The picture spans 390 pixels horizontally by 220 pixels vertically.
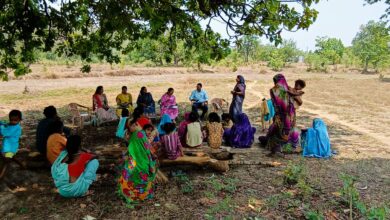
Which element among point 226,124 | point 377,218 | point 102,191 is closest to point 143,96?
point 226,124

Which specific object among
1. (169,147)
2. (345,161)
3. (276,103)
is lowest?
(345,161)

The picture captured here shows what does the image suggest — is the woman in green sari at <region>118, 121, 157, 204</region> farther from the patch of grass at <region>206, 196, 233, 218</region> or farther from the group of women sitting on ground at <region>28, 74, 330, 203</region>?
the patch of grass at <region>206, 196, 233, 218</region>

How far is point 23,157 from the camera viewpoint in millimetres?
7285

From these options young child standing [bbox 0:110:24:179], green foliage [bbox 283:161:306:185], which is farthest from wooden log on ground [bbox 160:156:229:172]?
young child standing [bbox 0:110:24:179]

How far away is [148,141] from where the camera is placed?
5781 millimetres

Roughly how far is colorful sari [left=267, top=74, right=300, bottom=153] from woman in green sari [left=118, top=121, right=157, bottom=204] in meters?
3.85

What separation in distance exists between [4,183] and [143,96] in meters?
6.67

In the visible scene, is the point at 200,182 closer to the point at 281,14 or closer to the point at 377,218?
the point at 377,218

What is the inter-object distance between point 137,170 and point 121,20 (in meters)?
3.31

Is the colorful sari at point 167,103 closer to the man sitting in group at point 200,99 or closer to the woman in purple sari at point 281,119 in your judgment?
the man sitting in group at point 200,99

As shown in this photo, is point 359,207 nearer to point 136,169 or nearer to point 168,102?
point 136,169

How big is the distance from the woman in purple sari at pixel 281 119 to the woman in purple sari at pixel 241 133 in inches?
28.4

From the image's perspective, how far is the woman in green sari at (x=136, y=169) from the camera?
562cm

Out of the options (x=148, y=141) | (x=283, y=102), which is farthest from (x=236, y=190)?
(x=283, y=102)
